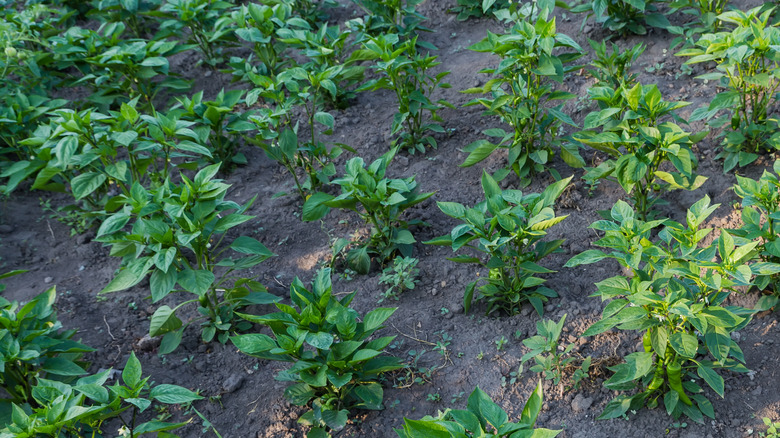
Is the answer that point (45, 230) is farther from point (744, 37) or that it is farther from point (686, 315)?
point (744, 37)

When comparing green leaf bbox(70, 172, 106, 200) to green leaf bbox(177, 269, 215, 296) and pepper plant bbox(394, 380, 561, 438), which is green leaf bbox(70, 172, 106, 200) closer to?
green leaf bbox(177, 269, 215, 296)

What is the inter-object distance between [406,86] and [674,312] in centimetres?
263

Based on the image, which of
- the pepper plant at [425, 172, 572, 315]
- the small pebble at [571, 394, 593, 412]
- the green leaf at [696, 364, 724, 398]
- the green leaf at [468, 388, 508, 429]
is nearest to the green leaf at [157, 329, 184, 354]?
the pepper plant at [425, 172, 572, 315]

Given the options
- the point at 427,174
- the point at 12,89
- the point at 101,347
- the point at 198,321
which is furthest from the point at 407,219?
the point at 12,89

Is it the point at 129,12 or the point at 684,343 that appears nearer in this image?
the point at 684,343

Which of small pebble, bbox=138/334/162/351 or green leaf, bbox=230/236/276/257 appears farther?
small pebble, bbox=138/334/162/351

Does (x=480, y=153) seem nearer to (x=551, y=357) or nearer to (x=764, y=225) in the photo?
(x=551, y=357)

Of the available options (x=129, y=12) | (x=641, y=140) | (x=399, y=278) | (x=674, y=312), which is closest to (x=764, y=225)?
(x=641, y=140)

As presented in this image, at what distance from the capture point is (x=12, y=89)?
16.9 feet

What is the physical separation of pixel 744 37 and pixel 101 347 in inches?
164

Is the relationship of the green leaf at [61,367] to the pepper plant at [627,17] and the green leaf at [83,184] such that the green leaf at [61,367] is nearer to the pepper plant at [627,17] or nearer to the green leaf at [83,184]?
the green leaf at [83,184]

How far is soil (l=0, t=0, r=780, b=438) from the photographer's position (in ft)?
10.1

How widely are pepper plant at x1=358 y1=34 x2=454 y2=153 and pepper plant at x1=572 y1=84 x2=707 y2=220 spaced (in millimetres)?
1258

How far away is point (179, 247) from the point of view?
3.46 m
